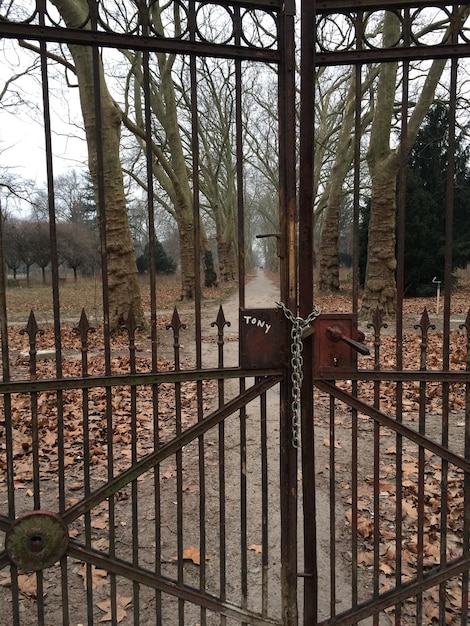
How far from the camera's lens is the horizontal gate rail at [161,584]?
7.34ft

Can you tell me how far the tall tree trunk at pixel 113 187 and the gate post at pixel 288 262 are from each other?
6971 millimetres

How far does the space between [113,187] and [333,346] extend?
333 inches

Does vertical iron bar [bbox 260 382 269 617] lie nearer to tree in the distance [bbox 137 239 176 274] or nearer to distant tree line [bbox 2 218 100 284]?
distant tree line [bbox 2 218 100 284]

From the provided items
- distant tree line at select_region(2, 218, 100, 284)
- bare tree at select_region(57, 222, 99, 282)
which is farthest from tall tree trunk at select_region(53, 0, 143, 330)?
bare tree at select_region(57, 222, 99, 282)

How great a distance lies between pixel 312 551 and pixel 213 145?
29.3 metres

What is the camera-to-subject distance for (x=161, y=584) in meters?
2.29

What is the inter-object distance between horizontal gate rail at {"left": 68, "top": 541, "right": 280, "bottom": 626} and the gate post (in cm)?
22

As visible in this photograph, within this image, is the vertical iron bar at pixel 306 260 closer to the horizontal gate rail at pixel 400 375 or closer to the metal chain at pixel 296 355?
the metal chain at pixel 296 355

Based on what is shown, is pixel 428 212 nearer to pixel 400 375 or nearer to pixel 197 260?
pixel 400 375

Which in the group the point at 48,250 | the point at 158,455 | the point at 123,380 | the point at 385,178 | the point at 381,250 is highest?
the point at 385,178

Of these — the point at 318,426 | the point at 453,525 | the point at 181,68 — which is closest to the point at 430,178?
the point at 181,68

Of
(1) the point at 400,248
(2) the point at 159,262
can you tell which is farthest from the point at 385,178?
(2) the point at 159,262

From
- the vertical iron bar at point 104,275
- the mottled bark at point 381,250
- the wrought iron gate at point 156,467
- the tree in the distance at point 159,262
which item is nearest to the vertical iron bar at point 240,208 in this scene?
the wrought iron gate at point 156,467

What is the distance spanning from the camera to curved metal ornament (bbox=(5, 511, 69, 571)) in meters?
2.20
